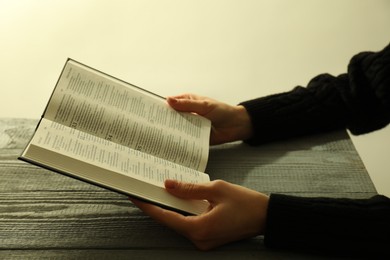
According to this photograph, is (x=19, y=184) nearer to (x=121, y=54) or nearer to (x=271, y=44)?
(x=121, y=54)

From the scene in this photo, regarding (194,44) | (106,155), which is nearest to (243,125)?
(106,155)

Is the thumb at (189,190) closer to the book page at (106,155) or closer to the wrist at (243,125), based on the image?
the book page at (106,155)

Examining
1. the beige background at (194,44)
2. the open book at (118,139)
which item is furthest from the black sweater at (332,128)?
the beige background at (194,44)

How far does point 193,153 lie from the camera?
0.69 metres

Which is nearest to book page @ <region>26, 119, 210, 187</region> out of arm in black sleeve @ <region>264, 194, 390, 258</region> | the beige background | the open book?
the open book

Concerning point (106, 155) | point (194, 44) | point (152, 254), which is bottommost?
point (152, 254)

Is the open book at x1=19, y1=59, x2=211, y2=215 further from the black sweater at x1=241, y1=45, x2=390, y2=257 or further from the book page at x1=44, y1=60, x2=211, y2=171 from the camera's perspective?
the black sweater at x1=241, y1=45, x2=390, y2=257

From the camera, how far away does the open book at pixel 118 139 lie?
0.54m

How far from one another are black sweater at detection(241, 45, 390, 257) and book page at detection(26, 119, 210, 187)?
5.5 inches

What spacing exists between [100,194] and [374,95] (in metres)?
0.48

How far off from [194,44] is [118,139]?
2.54 feet

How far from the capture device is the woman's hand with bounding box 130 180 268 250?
0.58 metres

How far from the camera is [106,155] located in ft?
1.89

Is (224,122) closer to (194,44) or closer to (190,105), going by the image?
(190,105)
